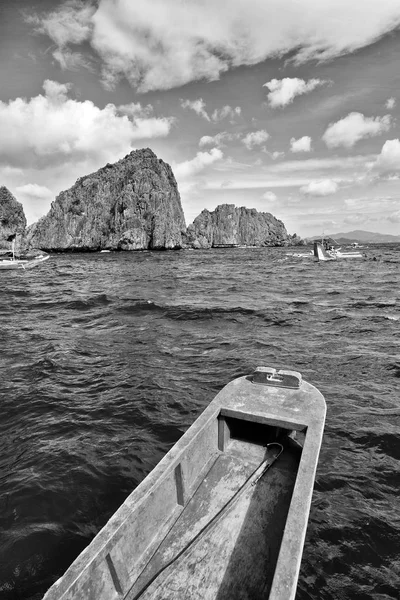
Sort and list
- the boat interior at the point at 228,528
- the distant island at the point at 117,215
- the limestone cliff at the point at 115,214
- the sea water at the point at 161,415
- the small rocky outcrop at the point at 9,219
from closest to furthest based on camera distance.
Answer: the boat interior at the point at 228,528 < the sea water at the point at 161,415 < the small rocky outcrop at the point at 9,219 < the limestone cliff at the point at 115,214 < the distant island at the point at 117,215

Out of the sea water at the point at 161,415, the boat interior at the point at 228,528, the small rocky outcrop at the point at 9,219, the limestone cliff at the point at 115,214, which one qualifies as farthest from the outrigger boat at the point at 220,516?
the limestone cliff at the point at 115,214

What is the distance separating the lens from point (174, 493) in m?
4.58

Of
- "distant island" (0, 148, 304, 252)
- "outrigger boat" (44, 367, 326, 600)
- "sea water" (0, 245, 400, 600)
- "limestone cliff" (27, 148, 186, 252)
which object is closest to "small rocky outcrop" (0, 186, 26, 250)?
"distant island" (0, 148, 304, 252)

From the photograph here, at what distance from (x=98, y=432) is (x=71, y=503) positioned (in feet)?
6.41

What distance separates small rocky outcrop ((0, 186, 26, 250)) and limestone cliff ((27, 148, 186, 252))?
43054 millimetres

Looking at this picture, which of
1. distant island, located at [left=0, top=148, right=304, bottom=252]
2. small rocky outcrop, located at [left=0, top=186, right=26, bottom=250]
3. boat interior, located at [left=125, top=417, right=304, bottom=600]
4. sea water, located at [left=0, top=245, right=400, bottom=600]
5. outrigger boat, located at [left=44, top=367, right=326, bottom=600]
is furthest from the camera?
distant island, located at [left=0, top=148, right=304, bottom=252]

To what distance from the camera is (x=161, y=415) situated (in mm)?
7898

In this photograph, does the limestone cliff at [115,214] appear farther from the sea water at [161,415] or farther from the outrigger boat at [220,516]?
the outrigger boat at [220,516]

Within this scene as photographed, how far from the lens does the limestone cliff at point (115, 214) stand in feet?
444

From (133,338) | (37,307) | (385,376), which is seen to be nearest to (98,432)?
(133,338)

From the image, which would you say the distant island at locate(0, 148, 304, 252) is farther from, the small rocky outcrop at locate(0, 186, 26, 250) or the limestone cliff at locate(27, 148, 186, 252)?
the small rocky outcrop at locate(0, 186, 26, 250)

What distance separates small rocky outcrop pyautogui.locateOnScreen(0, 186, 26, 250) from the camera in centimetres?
8412

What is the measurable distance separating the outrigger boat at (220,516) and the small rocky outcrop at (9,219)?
92.1 metres

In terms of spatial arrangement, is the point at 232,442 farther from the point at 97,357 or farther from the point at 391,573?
the point at 97,357
